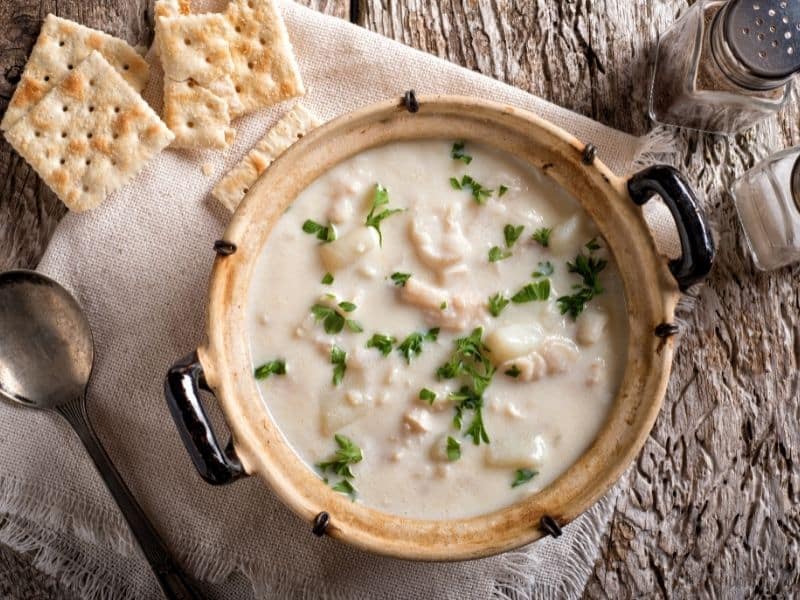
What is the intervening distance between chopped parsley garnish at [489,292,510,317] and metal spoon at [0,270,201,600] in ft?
3.26

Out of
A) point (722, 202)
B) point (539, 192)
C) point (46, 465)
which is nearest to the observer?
point (539, 192)

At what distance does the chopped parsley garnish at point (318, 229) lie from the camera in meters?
1.81

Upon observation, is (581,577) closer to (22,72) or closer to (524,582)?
(524,582)

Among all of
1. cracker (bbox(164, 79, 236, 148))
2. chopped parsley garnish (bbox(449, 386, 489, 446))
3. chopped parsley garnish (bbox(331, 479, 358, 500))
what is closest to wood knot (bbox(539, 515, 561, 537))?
chopped parsley garnish (bbox(449, 386, 489, 446))

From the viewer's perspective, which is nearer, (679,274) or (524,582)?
(679,274)

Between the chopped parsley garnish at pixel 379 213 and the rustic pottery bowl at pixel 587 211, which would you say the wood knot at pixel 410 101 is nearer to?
the rustic pottery bowl at pixel 587 211

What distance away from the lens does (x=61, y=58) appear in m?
2.06

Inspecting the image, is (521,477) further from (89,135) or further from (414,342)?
(89,135)

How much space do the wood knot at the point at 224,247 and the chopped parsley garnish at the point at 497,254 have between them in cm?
58

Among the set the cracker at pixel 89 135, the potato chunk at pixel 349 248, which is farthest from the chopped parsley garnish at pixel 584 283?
the cracker at pixel 89 135

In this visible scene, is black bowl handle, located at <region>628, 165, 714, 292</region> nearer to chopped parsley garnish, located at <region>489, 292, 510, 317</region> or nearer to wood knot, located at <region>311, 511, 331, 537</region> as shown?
chopped parsley garnish, located at <region>489, 292, 510, 317</region>

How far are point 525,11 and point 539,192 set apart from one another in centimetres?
62

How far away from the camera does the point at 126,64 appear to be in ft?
6.75

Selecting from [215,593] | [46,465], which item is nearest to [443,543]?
[215,593]
